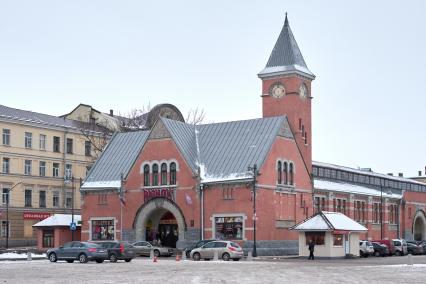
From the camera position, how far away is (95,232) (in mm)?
76875

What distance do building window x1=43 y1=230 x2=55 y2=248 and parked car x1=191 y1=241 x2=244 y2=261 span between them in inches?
987

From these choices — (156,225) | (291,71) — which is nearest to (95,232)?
(156,225)

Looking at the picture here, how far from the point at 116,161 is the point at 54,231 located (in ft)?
29.7

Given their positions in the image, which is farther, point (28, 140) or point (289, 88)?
point (28, 140)

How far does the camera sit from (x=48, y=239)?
7875cm

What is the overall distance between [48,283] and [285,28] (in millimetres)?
52977

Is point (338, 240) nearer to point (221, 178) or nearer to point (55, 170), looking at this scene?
point (221, 178)

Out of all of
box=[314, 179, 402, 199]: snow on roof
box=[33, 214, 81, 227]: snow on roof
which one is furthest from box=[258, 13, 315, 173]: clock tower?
box=[33, 214, 81, 227]: snow on roof

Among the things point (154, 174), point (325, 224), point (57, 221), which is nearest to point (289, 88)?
point (154, 174)

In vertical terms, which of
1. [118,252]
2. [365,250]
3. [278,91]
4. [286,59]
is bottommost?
[365,250]

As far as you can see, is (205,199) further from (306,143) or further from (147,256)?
(306,143)

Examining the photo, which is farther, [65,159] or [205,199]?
[65,159]

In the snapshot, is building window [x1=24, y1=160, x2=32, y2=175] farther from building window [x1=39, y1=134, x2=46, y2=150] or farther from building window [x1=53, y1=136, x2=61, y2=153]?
building window [x1=53, y1=136, x2=61, y2=153]

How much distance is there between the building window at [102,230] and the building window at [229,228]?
38.4 ft
